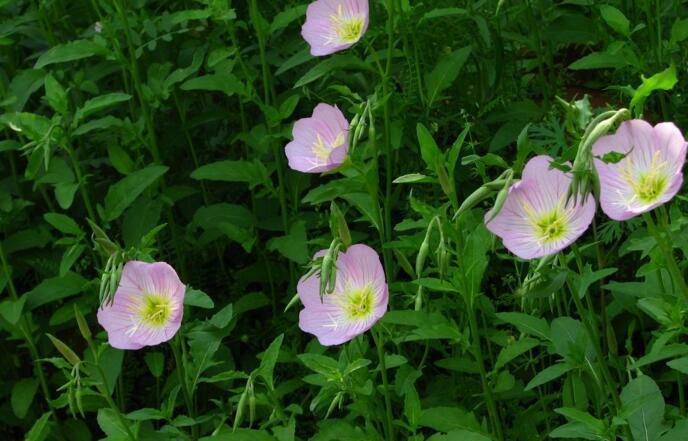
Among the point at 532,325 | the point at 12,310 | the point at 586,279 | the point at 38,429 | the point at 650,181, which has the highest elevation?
the point at 650,181

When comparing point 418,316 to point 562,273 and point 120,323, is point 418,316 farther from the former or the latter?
point 120,323

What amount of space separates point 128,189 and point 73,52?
0.38 metres

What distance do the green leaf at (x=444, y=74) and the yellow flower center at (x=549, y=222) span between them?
921 millimetres

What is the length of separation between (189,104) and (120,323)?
108 centimetres

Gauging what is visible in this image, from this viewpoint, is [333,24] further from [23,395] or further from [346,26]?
[23,395]

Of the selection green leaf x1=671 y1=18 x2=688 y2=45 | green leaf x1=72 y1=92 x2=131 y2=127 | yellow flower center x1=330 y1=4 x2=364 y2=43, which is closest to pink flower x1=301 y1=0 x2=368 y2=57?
yellow flower center x1=330 y1=4 x2=364 y2=43

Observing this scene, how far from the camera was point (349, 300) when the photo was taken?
1.86 m

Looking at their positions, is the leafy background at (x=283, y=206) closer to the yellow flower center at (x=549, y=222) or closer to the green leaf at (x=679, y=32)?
the green leaf at (x=679, y=32)

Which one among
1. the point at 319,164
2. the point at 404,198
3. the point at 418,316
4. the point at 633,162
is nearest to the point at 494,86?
the point at 404,198

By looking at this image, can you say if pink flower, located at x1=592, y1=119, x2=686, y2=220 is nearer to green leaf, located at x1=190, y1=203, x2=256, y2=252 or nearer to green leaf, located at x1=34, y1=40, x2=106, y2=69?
green leaf, located at x1=190, y1=203, x2=256, y2=252

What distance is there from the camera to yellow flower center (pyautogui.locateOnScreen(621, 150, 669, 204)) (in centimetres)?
146

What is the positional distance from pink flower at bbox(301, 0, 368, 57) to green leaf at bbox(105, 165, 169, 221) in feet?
1.65

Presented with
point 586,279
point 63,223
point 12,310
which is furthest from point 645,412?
point 12,310

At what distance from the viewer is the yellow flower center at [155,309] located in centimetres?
205
